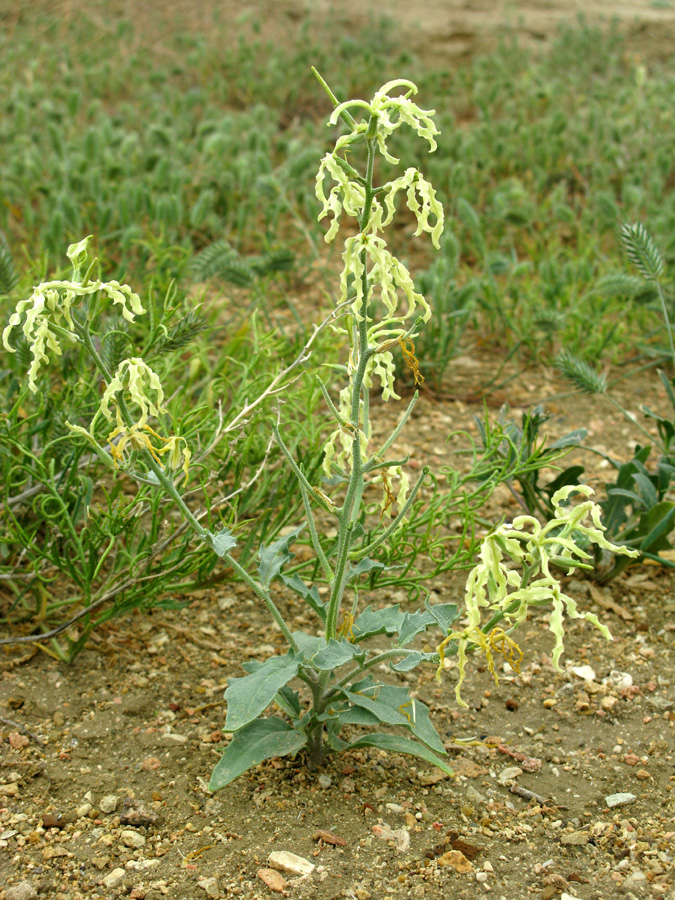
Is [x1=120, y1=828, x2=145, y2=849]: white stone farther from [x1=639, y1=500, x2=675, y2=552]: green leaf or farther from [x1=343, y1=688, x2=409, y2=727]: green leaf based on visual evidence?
[x1=639, y1=500, x2=675, y2=552]: green leaf

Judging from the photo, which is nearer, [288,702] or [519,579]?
[519,579]

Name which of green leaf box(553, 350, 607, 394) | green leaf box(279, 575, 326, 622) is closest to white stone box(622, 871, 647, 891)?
green leaf box(279, 575, 326, 622)

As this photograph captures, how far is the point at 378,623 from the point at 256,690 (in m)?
0.26

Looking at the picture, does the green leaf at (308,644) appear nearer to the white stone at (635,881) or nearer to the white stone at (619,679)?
the white stone at (635,881)

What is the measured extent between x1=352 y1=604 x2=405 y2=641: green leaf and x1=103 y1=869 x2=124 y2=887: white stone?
54 cm

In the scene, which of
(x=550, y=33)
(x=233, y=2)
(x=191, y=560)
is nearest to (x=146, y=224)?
(x=191, y=560)

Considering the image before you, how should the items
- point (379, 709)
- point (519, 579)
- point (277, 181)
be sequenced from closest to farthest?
1. point (519, 579)
2. point (379, 709)
3. point (277, 181)

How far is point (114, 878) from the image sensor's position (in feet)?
4.75

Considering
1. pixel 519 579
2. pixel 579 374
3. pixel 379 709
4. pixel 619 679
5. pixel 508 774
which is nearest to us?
pixel 519 579

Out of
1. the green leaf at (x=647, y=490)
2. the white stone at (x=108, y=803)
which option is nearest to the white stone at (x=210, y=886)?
the white stone at (x=108, y=803)

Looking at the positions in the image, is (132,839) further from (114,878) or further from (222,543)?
(222,543)

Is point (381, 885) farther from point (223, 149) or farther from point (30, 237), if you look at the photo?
point (223, 149)

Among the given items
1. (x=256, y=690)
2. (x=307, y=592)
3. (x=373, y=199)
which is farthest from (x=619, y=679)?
(x=373, y=199)

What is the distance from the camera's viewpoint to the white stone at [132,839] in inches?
59.9
